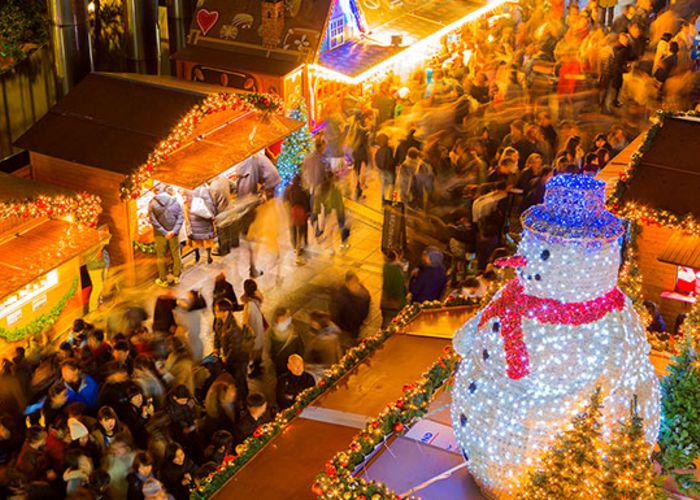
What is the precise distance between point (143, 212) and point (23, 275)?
120 inches

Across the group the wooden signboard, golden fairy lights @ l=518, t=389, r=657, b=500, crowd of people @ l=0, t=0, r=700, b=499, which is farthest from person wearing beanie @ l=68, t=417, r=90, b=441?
the wooden signboard

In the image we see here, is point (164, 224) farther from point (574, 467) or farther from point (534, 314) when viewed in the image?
point (574, 467)

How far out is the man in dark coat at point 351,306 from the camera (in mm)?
11250

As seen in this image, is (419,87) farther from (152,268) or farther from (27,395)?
(27,395)

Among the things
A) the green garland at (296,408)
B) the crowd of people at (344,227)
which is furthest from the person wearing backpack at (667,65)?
the green garland at (296,408)

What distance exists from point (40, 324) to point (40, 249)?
86cm

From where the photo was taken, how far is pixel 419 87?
19891 mm

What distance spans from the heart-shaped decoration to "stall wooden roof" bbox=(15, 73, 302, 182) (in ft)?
9.51

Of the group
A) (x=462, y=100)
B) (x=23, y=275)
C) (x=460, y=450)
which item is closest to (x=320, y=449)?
(x=460, y=450)

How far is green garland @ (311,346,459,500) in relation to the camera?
7.36 metres

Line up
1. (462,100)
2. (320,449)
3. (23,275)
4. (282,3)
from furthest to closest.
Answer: (462,100) → (282,3) → (23,275) → (320,449)

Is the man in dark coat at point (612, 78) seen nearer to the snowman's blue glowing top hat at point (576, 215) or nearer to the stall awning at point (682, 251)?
the stall awning at point (682, 251)

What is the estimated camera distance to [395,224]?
45.0 ft

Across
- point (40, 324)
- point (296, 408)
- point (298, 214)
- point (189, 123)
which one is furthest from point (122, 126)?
point (296, 408)
